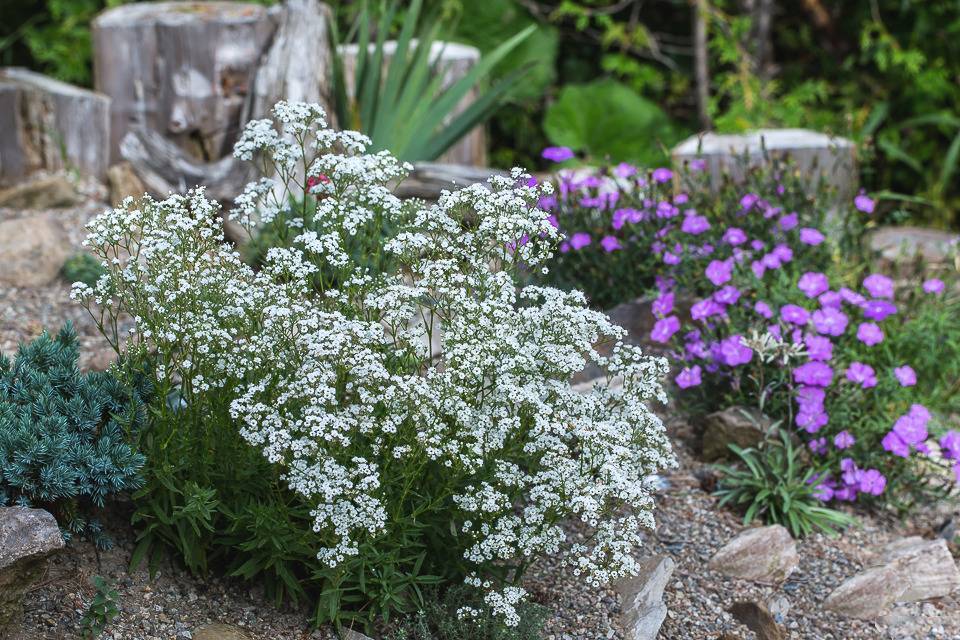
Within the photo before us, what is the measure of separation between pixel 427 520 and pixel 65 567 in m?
0.91

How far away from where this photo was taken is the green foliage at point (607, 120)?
23.4ft

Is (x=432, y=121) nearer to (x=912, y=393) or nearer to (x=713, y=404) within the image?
(x=713, y=404)

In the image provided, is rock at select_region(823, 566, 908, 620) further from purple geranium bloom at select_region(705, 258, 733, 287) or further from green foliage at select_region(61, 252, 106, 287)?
green foliage at select_region(61, 252, 106, 287)

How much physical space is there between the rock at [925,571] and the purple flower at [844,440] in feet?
1.26

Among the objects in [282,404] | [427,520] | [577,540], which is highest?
[282,404]

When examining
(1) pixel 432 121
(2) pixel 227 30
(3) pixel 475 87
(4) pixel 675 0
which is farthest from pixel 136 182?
(4) pixel 675 0

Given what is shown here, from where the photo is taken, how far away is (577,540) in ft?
10.8

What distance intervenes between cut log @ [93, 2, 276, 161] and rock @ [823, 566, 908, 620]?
11.8 ft

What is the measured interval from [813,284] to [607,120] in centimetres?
342

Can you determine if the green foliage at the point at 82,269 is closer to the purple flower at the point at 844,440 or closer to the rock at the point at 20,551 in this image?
the rock at the point at 20,551

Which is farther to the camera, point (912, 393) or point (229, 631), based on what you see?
point (912, 393)

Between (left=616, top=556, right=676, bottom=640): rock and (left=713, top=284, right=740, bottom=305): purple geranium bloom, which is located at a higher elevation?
(left=713, top=284, right=740, bottom=305): purple geranium bloom

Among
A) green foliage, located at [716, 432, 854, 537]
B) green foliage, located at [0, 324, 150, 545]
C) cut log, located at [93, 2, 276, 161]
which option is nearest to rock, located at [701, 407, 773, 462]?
green foliage, located at [716, 432, 854, 537]

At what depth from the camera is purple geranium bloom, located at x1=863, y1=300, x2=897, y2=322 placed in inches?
156
